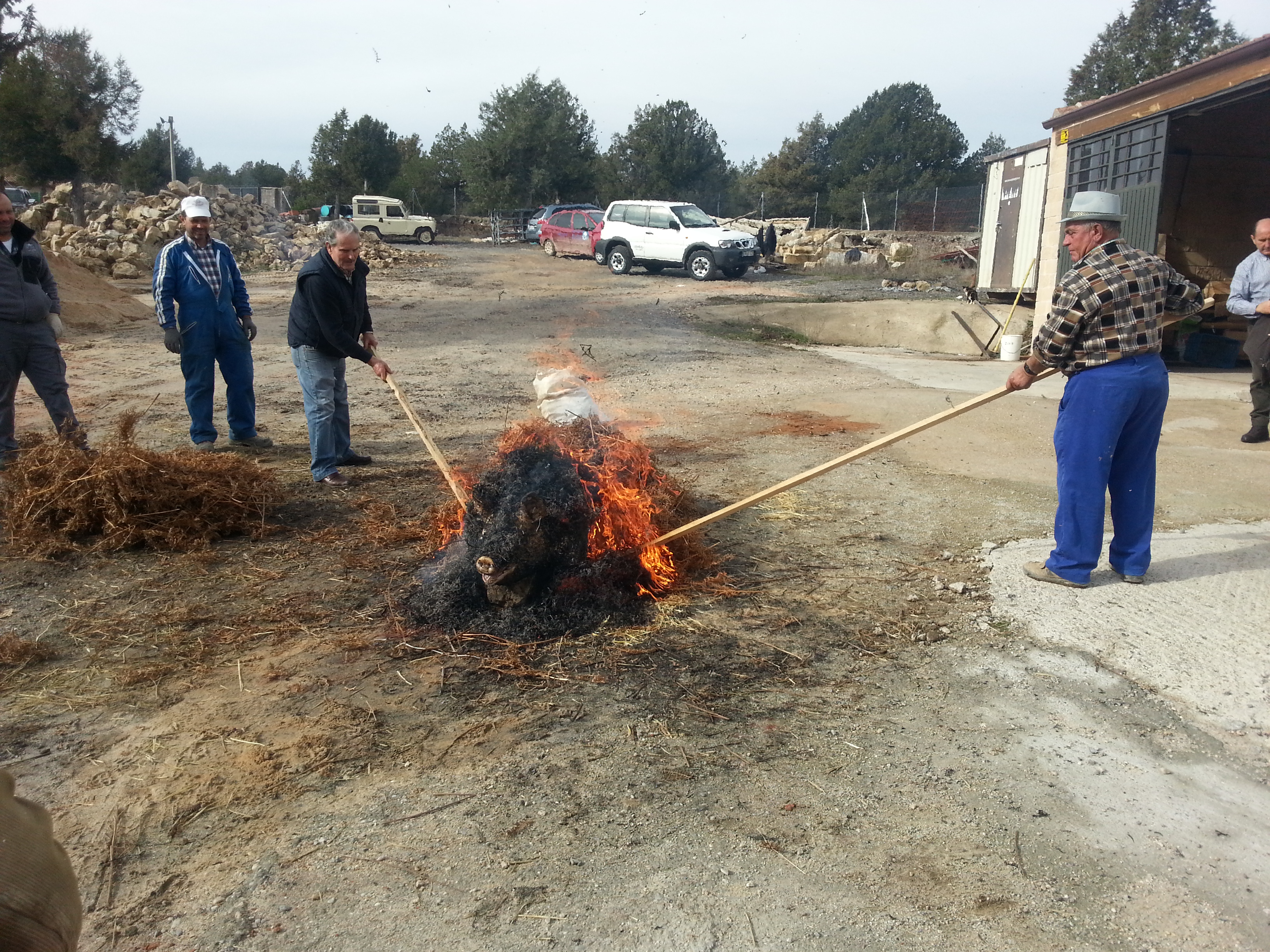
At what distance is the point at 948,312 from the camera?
52.0 ft

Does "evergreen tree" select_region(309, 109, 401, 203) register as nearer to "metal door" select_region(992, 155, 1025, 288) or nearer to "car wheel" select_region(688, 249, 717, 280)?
"car wheel" select_region(688, 249, 717, 280)

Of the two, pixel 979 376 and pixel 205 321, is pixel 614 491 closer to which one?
pixel 205 321

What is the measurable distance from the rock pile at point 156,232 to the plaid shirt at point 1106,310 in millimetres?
21318

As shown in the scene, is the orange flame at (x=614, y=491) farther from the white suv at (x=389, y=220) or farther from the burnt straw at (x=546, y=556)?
the white suv at (x=389, y=220)

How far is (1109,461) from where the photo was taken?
4.44m

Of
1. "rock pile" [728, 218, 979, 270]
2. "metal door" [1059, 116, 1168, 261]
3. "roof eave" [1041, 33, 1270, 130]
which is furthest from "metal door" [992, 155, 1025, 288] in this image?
"rock pile" [728, 218, 979, 270]

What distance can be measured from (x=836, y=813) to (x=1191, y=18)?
58.6 m

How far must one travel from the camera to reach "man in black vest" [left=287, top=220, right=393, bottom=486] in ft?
20.7

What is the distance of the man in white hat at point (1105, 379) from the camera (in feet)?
14.2

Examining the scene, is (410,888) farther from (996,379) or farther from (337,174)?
(337,174)

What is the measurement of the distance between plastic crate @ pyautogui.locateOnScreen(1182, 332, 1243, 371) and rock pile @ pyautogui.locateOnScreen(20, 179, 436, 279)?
63.7 ft

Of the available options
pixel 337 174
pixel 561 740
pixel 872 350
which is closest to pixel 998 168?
pixel 872 350

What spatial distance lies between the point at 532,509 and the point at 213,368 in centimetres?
433

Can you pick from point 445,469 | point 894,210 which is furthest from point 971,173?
point 445,469
